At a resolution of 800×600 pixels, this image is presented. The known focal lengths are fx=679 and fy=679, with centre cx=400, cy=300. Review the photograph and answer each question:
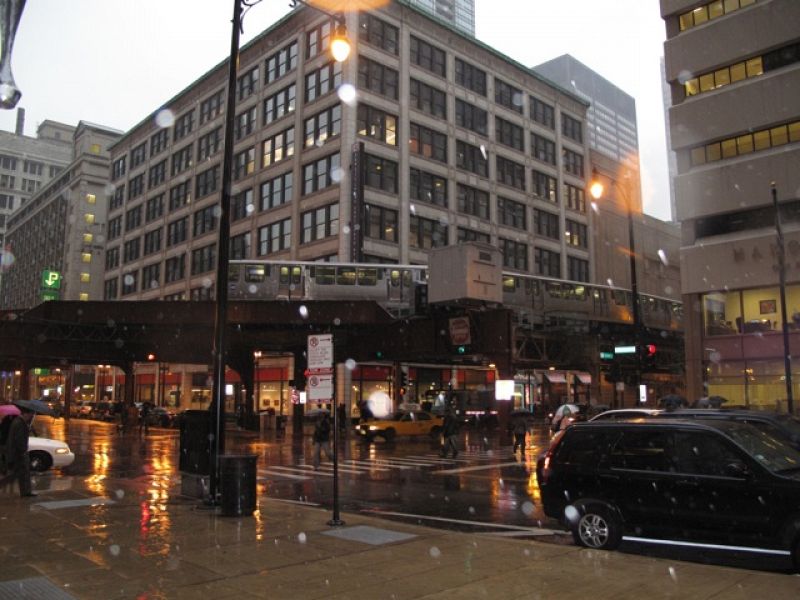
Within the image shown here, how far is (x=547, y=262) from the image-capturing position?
214 feet

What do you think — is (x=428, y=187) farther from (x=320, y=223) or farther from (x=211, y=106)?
A: (x=211, y=106)

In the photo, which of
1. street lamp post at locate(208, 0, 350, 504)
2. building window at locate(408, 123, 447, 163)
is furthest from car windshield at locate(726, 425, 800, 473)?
building window at locate(408, 123, 447, 163)

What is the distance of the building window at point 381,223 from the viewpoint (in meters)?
49.3

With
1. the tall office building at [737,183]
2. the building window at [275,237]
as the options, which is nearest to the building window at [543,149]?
the building window at [275,237]

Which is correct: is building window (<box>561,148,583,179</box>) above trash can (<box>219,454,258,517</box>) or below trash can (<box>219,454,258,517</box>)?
above

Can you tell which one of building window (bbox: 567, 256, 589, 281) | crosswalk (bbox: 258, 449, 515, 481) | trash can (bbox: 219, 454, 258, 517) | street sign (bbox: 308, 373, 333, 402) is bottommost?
crosswalk (bbox: 258, 449, 515, 481)

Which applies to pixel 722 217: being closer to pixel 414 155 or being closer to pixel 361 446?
pixel 361 446

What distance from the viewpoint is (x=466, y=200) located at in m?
57.9

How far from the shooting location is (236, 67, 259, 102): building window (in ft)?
196

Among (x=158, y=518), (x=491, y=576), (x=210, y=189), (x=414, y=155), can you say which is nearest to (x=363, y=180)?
(x=414, y=155)

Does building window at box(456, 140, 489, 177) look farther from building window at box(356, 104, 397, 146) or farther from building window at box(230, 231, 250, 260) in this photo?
building window at box(230, 231, 250, 260)

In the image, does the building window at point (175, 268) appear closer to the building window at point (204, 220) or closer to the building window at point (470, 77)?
the building window at point (204, 220)

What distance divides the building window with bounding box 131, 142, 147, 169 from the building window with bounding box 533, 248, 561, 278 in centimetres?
4657

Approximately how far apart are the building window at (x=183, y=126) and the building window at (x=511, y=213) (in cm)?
3256
